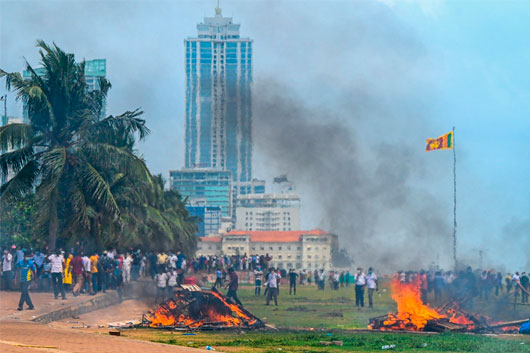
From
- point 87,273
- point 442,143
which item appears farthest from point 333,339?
point 442,143

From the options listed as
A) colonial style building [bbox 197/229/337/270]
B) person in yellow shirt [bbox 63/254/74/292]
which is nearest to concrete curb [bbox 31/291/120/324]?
person in yellow shirt [bbox 63/254/74/292]

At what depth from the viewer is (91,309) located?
105 feet

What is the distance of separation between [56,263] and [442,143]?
120 feet

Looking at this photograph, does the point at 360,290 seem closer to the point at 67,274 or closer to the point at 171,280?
the point at 171,280

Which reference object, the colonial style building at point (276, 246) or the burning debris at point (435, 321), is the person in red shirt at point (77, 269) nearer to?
the burning debris at point (435, 321)

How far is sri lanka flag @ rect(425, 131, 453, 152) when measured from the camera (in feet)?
204

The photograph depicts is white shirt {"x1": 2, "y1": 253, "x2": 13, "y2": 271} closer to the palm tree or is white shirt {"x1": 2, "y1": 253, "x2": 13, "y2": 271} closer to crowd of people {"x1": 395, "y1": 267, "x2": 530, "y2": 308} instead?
the palm tree

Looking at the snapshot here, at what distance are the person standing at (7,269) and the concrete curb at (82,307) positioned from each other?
133 inches

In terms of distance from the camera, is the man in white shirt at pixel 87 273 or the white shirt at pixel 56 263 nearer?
the white shirt at pixel 56 263

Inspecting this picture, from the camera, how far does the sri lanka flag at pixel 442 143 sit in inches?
2452

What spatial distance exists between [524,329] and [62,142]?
20.2m

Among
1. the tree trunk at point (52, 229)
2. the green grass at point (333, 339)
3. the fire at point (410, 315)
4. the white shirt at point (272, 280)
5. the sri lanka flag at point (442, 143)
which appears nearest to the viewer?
the green grass at point (333, 339)

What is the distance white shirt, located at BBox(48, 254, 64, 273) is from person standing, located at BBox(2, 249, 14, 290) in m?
2.32

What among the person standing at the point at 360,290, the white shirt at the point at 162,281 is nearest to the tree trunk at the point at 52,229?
the white shirt at the point at 162,281
